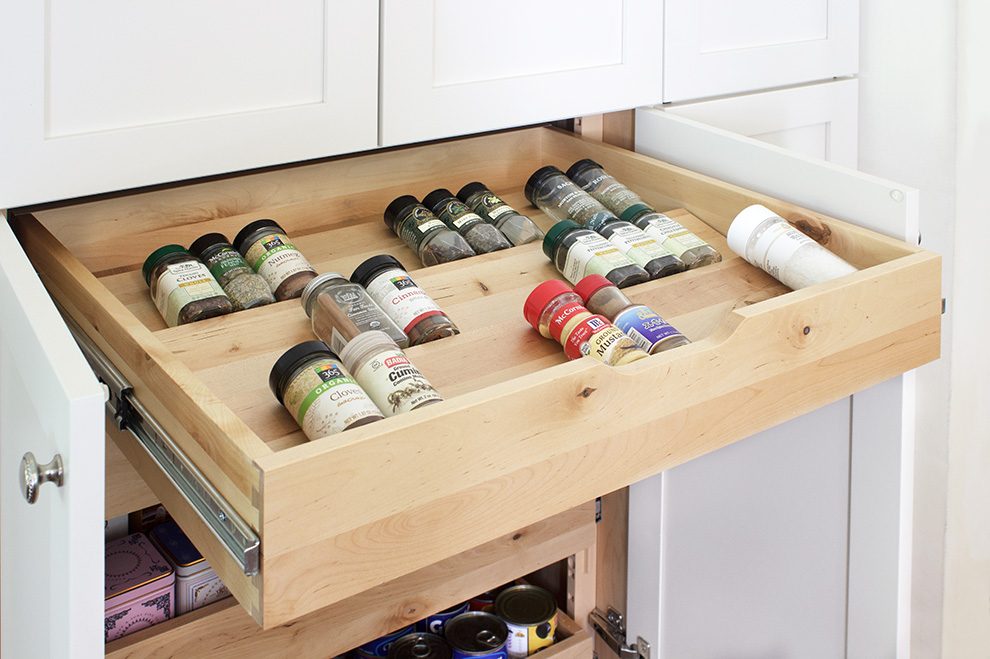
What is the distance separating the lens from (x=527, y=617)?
5.09 ft

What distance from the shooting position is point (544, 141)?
148cm

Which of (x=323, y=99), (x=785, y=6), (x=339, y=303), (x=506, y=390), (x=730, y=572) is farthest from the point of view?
(x=785, y=6)

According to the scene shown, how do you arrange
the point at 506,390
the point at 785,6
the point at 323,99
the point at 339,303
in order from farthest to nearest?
the point at 785,6 → the point at 323,99 → the point at 339,303 → the point at 506,390

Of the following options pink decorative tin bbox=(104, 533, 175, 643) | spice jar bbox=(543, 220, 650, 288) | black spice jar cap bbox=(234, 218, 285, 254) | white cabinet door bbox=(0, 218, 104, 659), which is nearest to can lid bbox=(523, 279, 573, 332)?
spice jar bbox=(543, 220, 650, 288)

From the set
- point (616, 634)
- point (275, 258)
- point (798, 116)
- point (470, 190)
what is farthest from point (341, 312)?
point (798, 116)

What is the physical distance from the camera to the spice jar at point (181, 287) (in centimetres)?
98

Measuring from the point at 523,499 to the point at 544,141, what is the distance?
81 centimetres

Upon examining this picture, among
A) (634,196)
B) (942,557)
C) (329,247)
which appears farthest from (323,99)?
(942,557)

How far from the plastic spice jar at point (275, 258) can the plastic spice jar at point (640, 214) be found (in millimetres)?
426

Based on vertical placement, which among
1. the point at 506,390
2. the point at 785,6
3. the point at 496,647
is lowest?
the point at 496,647

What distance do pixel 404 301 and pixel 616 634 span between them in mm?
838

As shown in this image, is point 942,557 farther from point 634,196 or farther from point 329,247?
point 329,247

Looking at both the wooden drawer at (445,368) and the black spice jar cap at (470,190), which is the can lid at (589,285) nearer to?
the wooden drawer at (445,368)

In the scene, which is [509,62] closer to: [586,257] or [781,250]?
[586,257]
